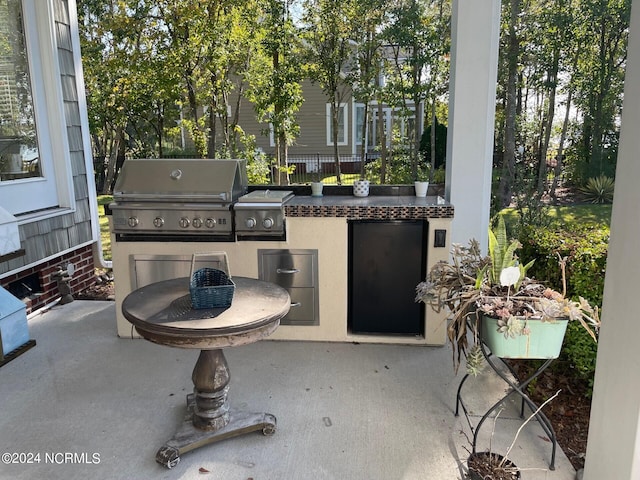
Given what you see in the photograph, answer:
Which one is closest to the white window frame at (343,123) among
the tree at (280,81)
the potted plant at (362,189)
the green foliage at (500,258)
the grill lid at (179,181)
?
the tree at (280,81)

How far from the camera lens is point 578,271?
229cm

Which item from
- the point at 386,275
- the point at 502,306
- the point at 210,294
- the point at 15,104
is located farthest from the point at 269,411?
the point at 15,104

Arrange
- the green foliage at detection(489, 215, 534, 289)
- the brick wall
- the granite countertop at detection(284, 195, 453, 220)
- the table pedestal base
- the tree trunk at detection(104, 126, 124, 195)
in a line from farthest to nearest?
the tree trunk at detection(104, 126, 124, 195) < the brick wall < the granite countertop at detection(284, 195, 453, 220) < the table pedestal base < the green foliage at detection(489, 215, 534, 289)

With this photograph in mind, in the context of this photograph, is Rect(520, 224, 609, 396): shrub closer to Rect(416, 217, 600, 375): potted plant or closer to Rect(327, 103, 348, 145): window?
Rect(416, 217, 600, 375): potted plant

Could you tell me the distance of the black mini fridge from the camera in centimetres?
306

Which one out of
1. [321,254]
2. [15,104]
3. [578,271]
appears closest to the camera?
[578,271]

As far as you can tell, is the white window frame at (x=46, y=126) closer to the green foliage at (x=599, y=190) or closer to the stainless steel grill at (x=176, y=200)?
the stainless steel grill at (x=176, y=200)

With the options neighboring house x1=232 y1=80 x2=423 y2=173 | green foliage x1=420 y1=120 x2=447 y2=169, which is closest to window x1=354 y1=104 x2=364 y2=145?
neighboring house x1=232 y1=80 x2=423 y2=173

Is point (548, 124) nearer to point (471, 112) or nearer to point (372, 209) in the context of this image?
point (471, 112)

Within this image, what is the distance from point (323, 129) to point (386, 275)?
2.58 meters

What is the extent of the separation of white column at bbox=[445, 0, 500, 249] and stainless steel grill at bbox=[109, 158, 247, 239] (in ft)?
5.32

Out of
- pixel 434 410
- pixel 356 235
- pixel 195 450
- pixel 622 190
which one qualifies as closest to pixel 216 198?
pixel 356 235

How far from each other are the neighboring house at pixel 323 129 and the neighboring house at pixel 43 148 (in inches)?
77.8

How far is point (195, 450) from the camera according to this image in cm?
210
